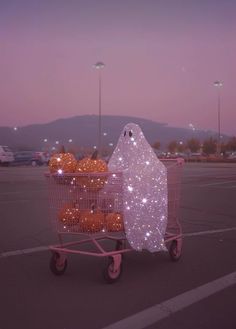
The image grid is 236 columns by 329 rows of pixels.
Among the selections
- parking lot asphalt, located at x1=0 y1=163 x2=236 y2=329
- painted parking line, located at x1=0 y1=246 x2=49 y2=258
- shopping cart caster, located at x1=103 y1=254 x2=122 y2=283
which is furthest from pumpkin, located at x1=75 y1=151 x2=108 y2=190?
painted parking line, located at x1=0 y1=246 x2=49 y2=258

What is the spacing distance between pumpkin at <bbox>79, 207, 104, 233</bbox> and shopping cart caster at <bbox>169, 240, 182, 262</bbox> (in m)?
1.12

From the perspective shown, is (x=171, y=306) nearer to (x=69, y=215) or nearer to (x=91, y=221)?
(x=91, y=221)

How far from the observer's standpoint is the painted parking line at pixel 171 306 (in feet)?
14.4

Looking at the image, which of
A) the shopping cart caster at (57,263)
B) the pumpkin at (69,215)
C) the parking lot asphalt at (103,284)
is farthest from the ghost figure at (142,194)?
the shopping cart caster at (57,263)

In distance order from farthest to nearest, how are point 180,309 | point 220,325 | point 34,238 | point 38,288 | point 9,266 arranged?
point 34,238 < point 9,266 < point 38,288 < point 180,309 < point 220,325

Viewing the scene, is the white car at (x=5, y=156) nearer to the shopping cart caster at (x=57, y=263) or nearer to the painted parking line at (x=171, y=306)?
the shopping cart caster at (x=57, y=263)

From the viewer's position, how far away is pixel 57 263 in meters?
5.89

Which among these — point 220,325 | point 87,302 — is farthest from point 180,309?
point 87,302

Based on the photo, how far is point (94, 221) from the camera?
580 cm

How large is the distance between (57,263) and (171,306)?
1581 mm

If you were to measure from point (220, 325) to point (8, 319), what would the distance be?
1762mm

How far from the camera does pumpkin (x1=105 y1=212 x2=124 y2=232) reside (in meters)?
5.83

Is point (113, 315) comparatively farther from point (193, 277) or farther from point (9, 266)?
point (9, 266)

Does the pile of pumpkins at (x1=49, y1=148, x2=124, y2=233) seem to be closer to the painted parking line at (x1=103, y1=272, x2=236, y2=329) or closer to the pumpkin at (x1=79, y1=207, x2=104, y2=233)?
the pumpkin at (x1=79, y1=207, x2=104, y2=233)
